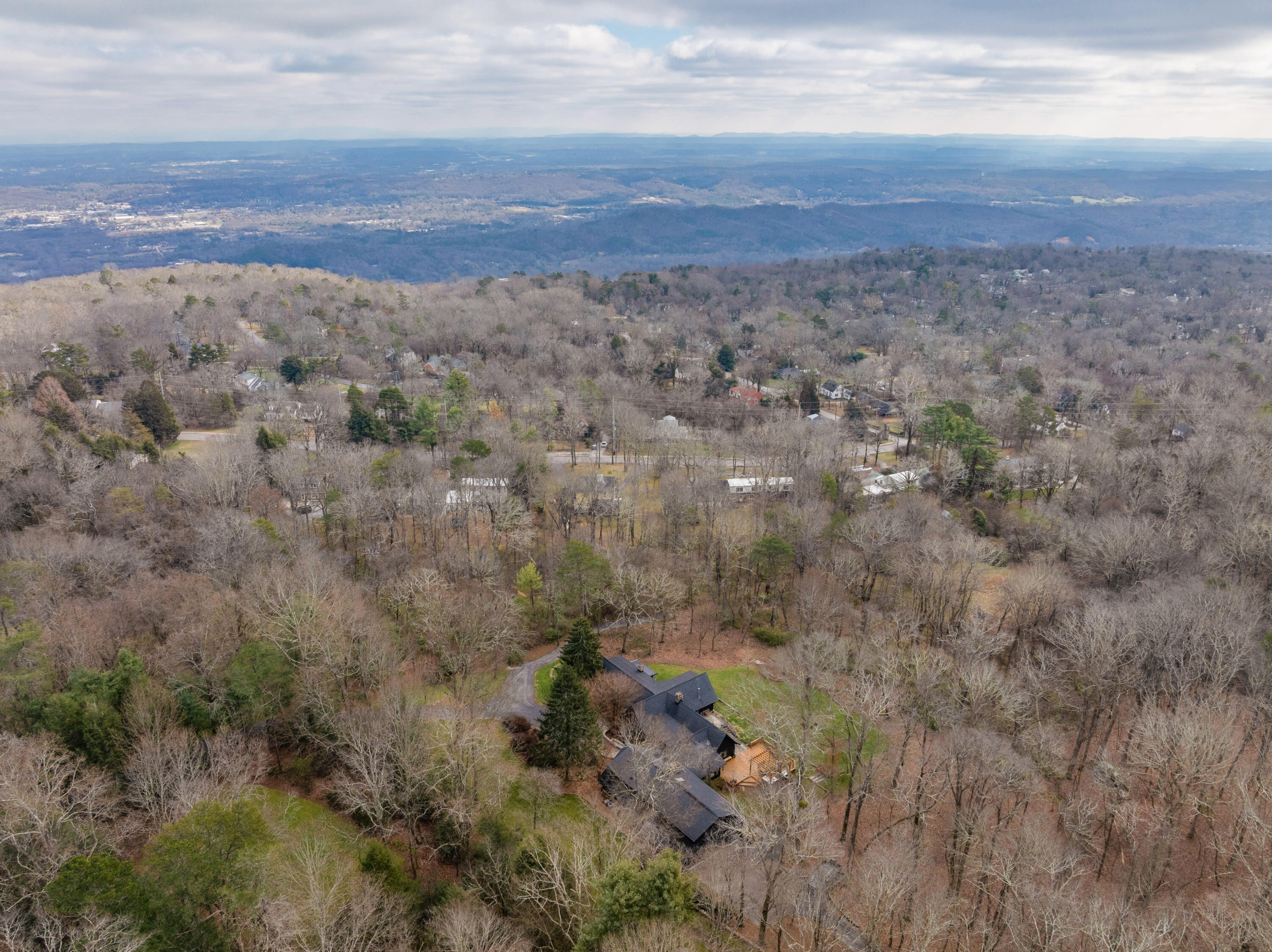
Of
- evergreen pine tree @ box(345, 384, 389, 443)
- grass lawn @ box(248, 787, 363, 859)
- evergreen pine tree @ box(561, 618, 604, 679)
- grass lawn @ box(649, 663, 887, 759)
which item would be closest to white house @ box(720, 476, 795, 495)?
grass lawn @ box(649, 663, 887, 759)

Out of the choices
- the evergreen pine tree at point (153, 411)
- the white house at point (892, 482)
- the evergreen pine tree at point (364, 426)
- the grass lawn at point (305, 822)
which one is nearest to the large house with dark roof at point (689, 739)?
the grass lawn at point (305, 822)

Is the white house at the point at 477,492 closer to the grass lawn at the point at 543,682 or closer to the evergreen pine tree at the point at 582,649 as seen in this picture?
the grass lawn at the point at 543,682

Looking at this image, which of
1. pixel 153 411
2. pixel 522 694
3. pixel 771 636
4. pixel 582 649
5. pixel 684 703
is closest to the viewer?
pixel 684 703

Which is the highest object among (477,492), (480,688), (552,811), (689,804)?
(477,492)

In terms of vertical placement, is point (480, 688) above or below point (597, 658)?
below

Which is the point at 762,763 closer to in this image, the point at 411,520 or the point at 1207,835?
the point at 1207,835

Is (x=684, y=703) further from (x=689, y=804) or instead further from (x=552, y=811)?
(x=552, y=811)

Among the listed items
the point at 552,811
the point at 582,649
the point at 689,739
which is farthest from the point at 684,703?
the point at 552,811

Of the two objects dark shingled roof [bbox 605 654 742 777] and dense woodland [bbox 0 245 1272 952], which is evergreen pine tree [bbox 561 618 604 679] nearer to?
dense woodland [bbox 0 245 1272 952]
